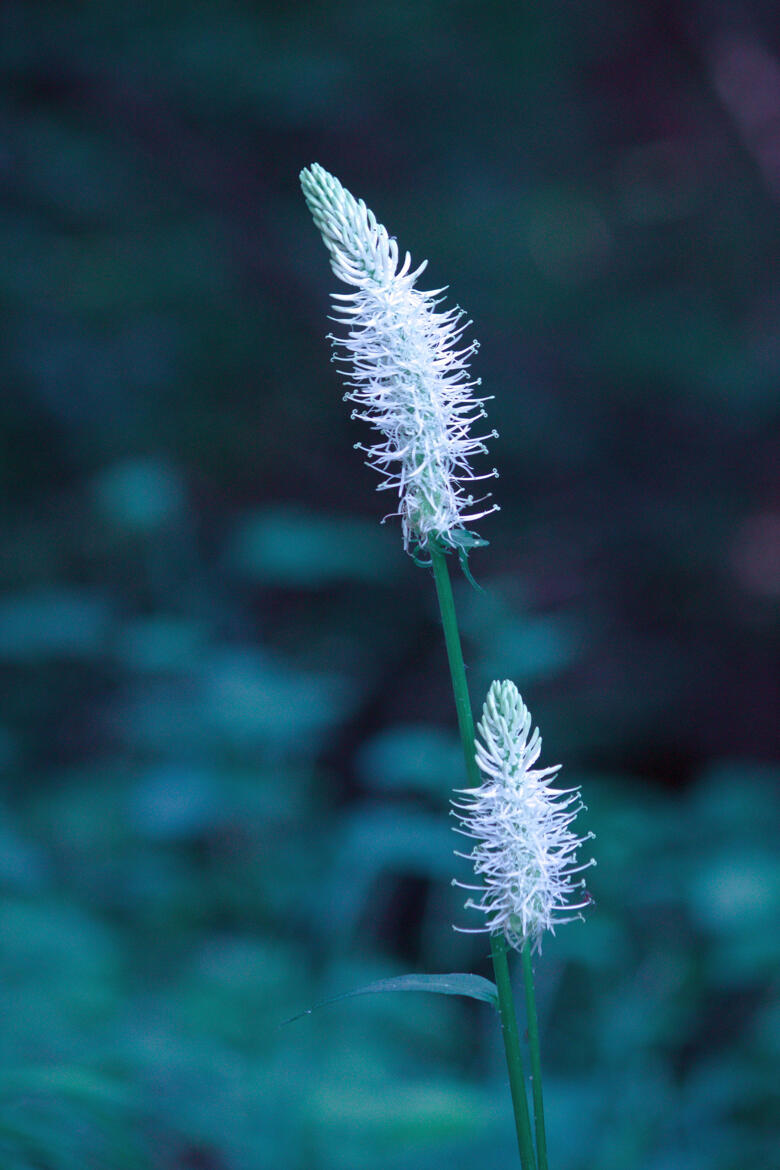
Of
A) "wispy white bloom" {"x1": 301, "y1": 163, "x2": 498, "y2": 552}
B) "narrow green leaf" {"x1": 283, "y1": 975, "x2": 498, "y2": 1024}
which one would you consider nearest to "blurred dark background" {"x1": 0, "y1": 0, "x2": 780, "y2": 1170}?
"narrow green leaf" {"x1": 283, "y1": 975, "x2": 498, "y2": 1024}

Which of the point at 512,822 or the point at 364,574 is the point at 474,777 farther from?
the point at 364,574

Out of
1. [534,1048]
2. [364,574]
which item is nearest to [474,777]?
[534,1048]

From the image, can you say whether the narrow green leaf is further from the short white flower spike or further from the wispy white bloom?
the wispy white bloom

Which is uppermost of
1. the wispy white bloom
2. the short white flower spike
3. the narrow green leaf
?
the wispy white bloom

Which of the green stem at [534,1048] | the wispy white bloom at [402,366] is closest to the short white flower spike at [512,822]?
the green stem at [534,1048]

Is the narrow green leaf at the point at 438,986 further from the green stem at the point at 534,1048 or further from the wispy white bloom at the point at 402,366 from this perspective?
the wispy white bloom at the point at 402,366

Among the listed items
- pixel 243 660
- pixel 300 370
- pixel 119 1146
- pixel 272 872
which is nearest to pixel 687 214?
pixel 300 370
